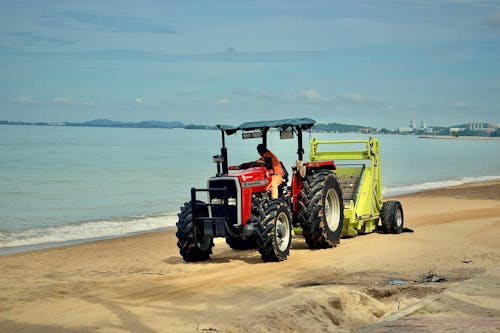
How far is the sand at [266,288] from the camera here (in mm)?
7957

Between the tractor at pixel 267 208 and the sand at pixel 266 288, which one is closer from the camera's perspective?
the sand at pixel 266 288

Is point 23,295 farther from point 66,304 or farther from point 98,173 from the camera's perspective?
point 98,173

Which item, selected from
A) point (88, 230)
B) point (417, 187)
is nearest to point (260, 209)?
point (88, 230)

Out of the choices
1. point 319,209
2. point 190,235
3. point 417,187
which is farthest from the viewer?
point 417,187

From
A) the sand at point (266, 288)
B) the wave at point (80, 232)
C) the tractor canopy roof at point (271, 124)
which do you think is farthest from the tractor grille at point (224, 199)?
the wave at point (80, 232)

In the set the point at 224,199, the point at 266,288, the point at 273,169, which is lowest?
the point at 266,288

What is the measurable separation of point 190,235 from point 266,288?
2648mm

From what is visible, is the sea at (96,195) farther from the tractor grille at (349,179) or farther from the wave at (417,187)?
the tractor grille at (349,179)

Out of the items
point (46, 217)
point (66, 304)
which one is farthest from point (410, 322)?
point (46, 217)

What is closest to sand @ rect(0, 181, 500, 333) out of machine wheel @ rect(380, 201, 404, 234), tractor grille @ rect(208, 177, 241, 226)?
machine wheel @ rect(380, 201, 404, 234)

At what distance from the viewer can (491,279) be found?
392 inches

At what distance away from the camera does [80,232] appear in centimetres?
1989

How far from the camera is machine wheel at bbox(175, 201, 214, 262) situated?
1231 cm

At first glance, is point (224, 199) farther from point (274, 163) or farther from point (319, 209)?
point (319, 209)
